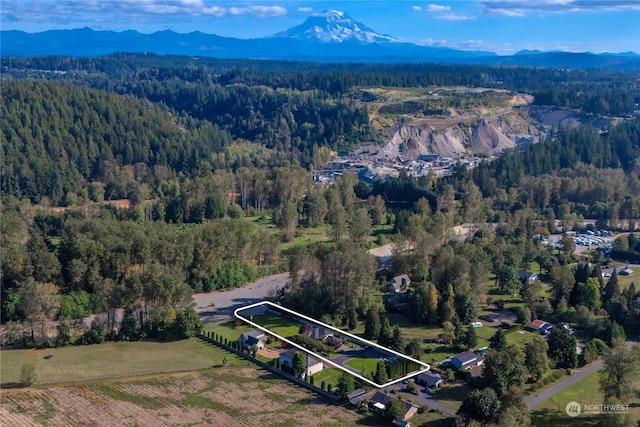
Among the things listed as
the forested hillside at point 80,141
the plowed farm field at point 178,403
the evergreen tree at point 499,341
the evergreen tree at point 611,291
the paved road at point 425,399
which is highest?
the forested hillside at point 80,141

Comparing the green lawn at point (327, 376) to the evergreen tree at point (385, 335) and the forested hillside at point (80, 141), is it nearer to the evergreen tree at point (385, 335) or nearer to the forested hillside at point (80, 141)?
the evergreen tree at point (385, 335)

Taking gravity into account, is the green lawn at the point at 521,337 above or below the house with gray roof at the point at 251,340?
→ below

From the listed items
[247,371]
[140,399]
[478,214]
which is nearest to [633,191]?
[478,214]

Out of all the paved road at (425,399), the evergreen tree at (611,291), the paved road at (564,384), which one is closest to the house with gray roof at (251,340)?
the paved road at (425,399)

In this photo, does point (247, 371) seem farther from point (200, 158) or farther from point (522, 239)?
point (200, 158)

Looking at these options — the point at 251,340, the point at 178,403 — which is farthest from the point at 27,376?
the point at 251,340

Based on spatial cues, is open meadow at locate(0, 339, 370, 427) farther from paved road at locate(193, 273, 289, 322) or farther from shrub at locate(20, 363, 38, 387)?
paved road at locate(193, 273, 289, 322)

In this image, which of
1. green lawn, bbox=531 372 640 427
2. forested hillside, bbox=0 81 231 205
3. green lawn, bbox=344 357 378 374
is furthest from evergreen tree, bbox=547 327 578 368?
forested hillside, bbox=0 81 231 205

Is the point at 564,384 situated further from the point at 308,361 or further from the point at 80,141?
the point at 80,141
